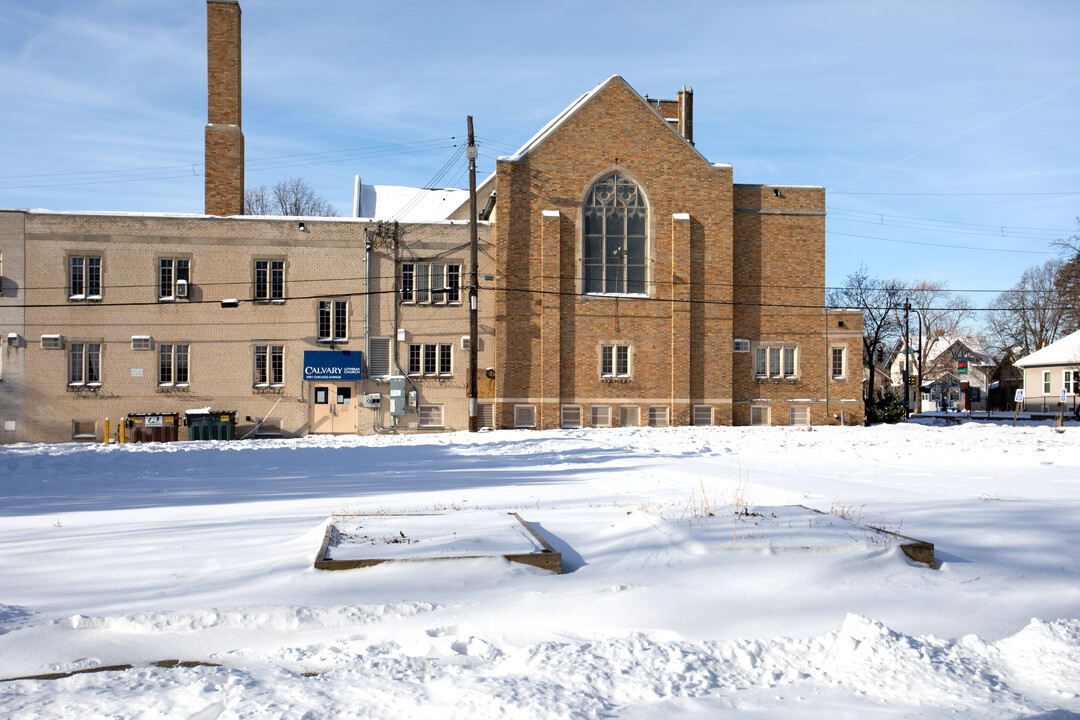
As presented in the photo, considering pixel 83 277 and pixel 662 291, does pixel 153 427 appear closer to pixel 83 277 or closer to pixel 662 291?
pixel 83 277

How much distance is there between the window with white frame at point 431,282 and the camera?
35688mm

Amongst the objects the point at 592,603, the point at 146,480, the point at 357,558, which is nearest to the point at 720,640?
the point at 592,603

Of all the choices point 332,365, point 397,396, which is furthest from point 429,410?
point 332,365

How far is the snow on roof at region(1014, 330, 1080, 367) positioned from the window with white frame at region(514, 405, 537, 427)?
41822 millimetres

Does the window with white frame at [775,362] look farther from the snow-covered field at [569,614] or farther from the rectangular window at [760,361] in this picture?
the snow-covered field at [569,614]

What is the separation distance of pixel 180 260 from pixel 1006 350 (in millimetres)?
82793

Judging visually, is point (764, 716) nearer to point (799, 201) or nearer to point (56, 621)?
point (56, 621)

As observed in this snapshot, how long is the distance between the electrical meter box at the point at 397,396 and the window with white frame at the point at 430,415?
87 cm

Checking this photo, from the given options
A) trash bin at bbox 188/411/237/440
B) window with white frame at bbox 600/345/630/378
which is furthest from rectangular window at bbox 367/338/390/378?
window with white frame at bbox 600/345/630/378

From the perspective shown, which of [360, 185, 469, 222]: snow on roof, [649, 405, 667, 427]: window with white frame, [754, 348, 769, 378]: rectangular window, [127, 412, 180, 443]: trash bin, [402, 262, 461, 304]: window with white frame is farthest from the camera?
[360, 185, 469, 222]: snow on roof

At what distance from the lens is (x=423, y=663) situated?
17.4 feet

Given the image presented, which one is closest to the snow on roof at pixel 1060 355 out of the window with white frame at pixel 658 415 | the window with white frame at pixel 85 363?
the window with white frame at pixel 658 415

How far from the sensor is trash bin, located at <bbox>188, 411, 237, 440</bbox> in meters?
32.9

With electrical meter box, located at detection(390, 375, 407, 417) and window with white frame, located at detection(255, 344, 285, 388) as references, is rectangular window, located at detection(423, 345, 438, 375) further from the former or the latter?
window with white frame, located at detection(255, 344, 285, 388)
